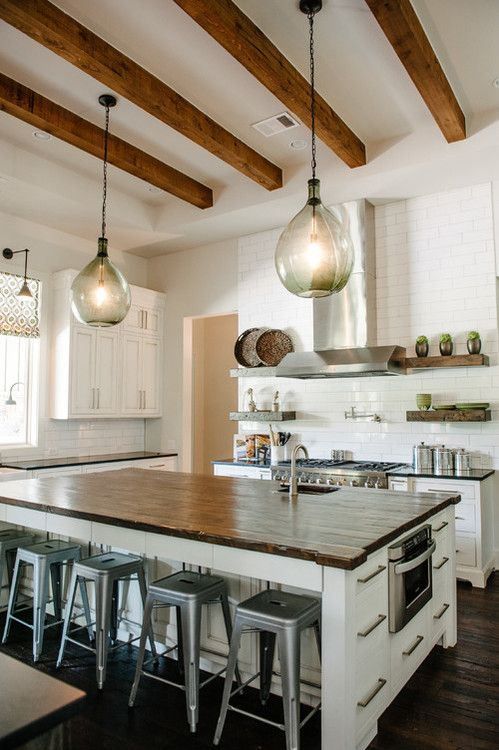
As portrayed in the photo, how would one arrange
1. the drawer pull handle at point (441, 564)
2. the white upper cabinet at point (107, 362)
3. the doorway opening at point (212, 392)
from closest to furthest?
the drawer pull handle at point (441, 564)
the white upper cabinet at point (107, 362)
the doorway opening at point (212, 392)

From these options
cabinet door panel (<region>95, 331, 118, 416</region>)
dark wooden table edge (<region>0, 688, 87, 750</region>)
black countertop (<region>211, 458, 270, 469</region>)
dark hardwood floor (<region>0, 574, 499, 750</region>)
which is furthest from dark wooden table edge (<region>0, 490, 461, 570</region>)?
cabinet door panel (<region>95, 331, 118, 416</region>)

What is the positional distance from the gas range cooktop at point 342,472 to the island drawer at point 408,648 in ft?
5.74

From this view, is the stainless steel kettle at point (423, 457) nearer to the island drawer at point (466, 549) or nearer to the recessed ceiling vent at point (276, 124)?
the island drawer at point (466, 549)

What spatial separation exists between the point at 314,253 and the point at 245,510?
1.27 metres

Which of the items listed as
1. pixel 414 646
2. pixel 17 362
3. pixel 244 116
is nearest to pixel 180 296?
pixel 17 362

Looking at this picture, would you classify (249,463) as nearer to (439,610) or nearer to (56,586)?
(56,586)

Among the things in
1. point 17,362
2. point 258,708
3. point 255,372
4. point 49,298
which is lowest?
point 258,708

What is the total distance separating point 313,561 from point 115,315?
2.06 m

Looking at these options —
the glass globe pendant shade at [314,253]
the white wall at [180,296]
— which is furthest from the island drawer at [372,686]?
the white wall at [180,296]

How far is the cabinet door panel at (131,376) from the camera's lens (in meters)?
6.28

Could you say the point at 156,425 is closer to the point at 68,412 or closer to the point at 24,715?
the point at 68,412

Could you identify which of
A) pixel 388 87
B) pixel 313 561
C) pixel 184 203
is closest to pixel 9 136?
pixel 184 203

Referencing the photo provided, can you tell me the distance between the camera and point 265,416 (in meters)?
5.57

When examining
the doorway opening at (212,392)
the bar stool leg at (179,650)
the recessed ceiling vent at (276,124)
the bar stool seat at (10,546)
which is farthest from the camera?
the doorway opening at (212,392)
